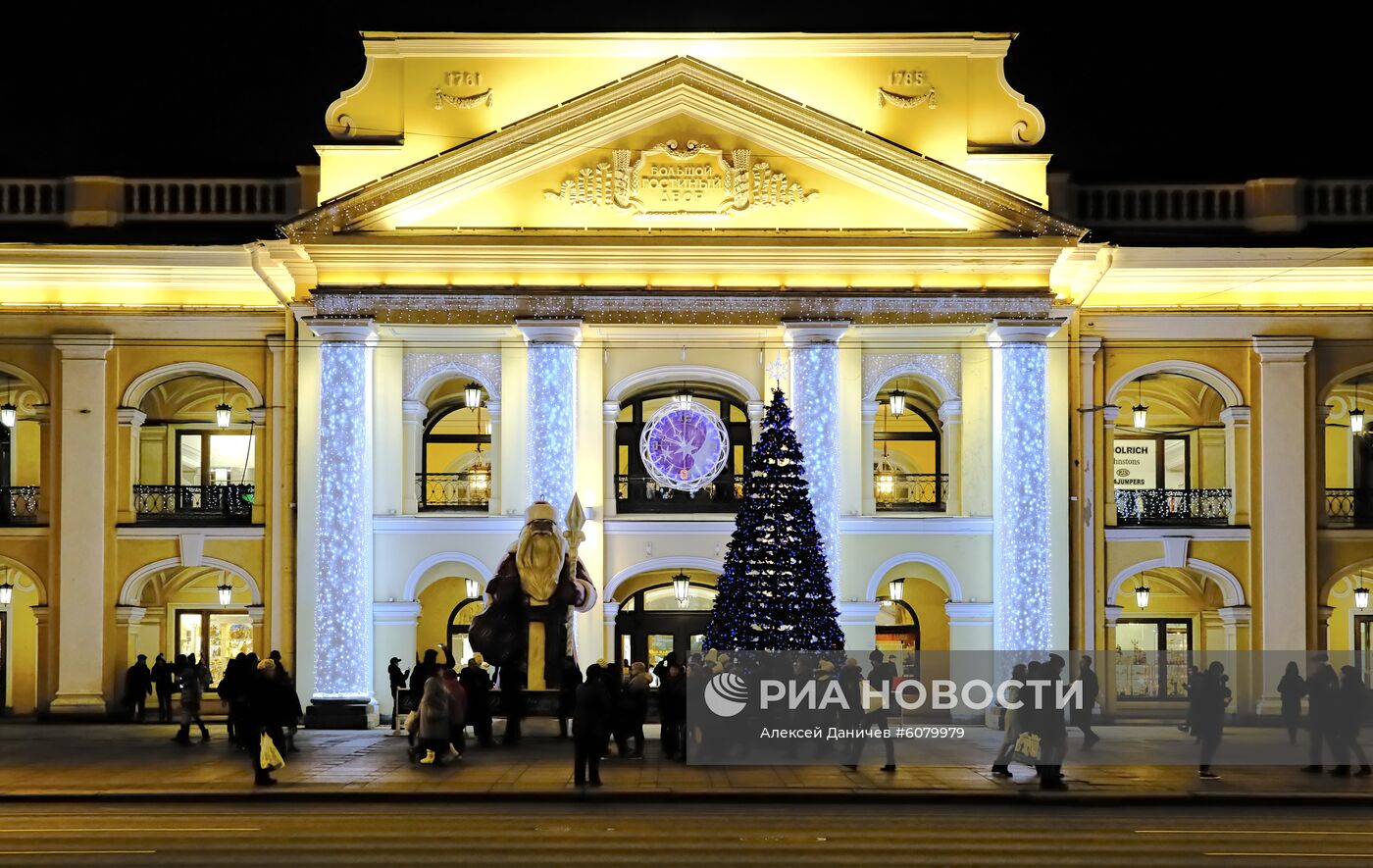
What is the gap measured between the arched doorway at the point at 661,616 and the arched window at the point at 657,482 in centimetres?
172

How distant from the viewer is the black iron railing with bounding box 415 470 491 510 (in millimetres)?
34750

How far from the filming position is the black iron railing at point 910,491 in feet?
115

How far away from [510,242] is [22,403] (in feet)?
42.4

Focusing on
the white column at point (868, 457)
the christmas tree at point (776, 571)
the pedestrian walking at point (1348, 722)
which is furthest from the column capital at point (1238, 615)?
the christmas tree at point (776, 571)

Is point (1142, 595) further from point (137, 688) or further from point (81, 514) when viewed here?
point (81, 514)

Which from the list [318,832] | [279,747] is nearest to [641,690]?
[279,747]

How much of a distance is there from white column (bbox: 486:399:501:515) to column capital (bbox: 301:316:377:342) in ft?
10.5

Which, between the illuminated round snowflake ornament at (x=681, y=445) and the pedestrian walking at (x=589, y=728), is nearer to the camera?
the pedestrian walking at (x=589, y=728)

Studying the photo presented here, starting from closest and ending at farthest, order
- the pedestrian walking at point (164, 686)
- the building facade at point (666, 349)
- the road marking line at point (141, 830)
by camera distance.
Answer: the road marking line at point (141, 830) → the building facade at point (666, 349) → the pedestrian walking at point (164, 686)

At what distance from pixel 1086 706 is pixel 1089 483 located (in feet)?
29.1

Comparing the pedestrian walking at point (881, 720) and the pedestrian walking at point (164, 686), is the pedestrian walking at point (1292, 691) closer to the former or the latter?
the pedestrian walking at point (881, 720)

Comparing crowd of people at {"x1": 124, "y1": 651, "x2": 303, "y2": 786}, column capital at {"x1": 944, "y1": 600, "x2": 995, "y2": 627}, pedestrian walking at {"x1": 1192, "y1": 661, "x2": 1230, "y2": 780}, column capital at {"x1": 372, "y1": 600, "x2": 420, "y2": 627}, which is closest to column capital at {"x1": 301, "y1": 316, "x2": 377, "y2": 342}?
column capital at {"x1": 372, "y1": 600, "x2": 420, "y2": 627}

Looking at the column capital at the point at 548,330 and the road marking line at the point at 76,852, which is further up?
the column capital at the point at 548,330

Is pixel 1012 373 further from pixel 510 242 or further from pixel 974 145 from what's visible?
pixel 510 242
